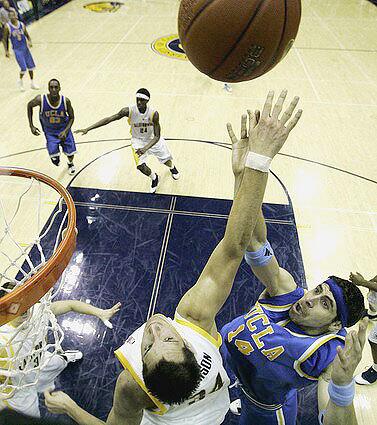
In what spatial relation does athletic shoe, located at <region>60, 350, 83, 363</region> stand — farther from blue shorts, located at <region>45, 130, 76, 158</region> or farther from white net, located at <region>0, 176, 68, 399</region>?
blue shorts, located at <region>45, 130, 76, 158</region>

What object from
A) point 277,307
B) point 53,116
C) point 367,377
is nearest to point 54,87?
point 53,116

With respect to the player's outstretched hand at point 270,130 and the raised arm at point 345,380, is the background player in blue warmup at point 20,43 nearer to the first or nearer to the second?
the player's outstretched hand at point 270,130

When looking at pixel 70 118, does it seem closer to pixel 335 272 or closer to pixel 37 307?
pixel 37 307

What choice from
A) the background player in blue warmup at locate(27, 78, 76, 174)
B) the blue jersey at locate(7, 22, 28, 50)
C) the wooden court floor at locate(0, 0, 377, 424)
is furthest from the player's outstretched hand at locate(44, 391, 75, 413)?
the blue jersey at locate(7, 22, 28, 50)

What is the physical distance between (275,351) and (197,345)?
54 centimetres

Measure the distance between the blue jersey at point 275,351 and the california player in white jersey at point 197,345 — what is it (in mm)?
328

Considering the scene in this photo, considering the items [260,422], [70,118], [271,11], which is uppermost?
[271,11]

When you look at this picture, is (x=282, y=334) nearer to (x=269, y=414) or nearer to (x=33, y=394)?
(x=269, y=414)

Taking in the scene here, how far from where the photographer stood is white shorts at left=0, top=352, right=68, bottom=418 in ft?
7.07

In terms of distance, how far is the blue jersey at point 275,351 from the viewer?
1.71 metres

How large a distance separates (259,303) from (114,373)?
58.3 inches

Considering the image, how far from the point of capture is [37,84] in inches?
293

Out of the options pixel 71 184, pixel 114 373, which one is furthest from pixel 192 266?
pixel 71 184

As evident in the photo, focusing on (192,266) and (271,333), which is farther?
(192,266)
